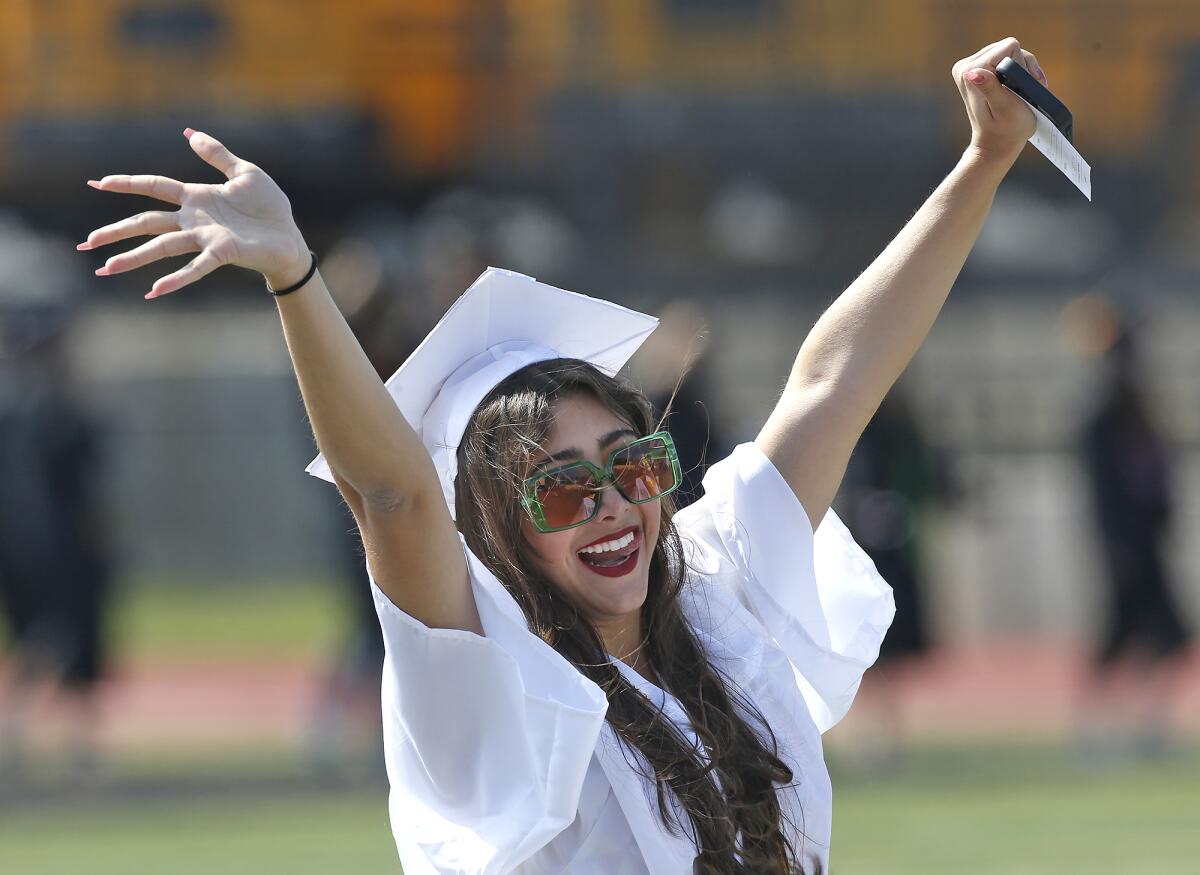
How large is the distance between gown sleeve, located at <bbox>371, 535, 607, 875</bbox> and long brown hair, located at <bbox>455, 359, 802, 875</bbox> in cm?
17

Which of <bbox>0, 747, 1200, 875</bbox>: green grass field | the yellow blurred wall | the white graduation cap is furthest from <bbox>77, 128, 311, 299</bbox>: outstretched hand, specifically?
the yellow blurred wall

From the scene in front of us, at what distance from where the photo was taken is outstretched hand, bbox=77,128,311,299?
2.18 meters

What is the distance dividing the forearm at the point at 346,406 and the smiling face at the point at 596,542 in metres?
0.36

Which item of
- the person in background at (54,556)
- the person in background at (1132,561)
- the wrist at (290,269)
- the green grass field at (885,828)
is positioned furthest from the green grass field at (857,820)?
the wrist at (290,269)

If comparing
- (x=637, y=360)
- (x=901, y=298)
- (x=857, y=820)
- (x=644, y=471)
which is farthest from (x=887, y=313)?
(x=637, y=360)

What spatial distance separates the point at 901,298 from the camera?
10.00ft

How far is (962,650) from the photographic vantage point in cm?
1302

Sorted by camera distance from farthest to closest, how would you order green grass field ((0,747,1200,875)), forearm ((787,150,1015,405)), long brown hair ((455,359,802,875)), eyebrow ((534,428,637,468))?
green grass field ((0,747,1200,875)) → forearm ((787,150,1015,405)) → eyebrow ((534,428,637,468)) → long brown hair ((455,359,802,875))

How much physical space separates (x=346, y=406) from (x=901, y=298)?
108 cm

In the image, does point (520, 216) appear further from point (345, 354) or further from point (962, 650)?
point (345, 354)

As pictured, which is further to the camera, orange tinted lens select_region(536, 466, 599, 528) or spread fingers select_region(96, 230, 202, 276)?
orange tinted lens select_region(536, 466, 599, 528)

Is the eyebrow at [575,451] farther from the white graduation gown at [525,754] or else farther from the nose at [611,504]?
the white graduation gown at [525,754]

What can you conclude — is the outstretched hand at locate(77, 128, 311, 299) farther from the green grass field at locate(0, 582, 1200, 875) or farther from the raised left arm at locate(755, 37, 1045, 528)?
the green grass field at locate(0, 582, 1200, 875)

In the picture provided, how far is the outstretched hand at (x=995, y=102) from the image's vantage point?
2973 millimetres
